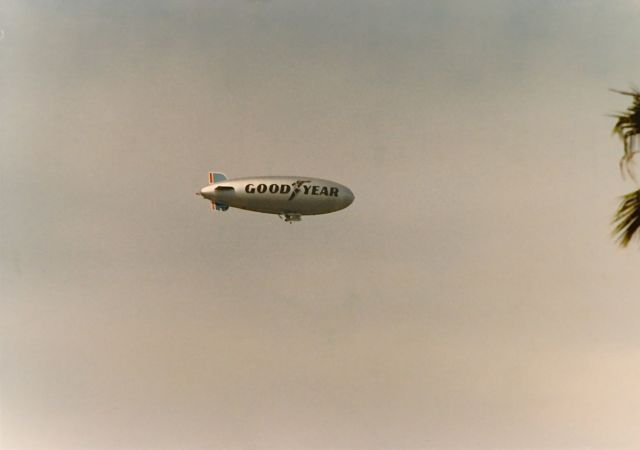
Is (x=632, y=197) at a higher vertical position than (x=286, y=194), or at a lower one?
lower

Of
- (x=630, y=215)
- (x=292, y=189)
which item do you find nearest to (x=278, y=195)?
(x=292, y=189)

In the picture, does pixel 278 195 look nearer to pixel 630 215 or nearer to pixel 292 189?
pixel 292 189

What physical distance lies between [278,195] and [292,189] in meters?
2.40

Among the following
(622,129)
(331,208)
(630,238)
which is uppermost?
(331,208)

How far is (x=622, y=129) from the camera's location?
27094 mm

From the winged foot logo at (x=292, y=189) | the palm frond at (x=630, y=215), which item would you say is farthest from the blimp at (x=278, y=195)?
the palm frond at (x=630, y=215)

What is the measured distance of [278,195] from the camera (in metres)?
110

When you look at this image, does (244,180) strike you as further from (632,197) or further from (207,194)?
(632,197)

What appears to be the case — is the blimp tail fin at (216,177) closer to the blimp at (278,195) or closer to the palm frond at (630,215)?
the blimp at (278,195)

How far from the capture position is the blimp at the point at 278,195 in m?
110

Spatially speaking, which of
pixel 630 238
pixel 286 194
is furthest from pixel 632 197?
pixel 286 194

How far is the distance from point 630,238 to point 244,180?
8687 centimetres

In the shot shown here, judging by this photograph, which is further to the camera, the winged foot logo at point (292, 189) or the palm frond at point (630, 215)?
the winged foot logo at point (292, 189)

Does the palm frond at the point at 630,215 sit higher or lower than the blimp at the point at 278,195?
lower
